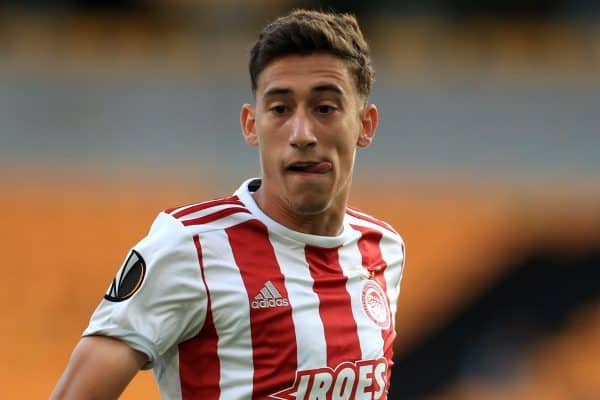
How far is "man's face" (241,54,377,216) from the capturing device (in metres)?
2.19

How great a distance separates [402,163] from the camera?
25.6 ft

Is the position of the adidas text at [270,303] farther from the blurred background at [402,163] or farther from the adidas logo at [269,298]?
the blurred background at [402,163]

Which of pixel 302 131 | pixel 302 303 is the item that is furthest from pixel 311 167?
pixel 302 303

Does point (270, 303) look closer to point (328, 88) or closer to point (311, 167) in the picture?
point (311, 167)

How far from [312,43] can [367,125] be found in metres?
0.28

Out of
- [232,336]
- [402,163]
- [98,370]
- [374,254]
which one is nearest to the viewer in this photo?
[98,370]

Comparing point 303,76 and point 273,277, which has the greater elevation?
point 303,76

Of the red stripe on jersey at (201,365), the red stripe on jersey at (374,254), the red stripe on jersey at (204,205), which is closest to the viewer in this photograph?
the red stripe on jersey at (201,365)

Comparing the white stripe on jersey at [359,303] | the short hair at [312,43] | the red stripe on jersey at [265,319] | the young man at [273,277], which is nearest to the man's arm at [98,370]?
the young man at [273,277]

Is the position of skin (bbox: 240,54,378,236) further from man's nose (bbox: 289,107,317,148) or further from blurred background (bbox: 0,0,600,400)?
blurred background (bbox: 0,0,600,400)

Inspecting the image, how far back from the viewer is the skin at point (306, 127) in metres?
2.19

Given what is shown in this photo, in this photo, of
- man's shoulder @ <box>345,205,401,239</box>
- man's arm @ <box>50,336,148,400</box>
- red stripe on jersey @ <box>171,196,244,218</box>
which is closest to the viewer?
man's arm @ <box>50,336,148,400</box>

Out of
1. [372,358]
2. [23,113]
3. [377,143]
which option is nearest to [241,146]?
[377,143]

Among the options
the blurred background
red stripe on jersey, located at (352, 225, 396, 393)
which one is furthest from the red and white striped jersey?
the blurred background
